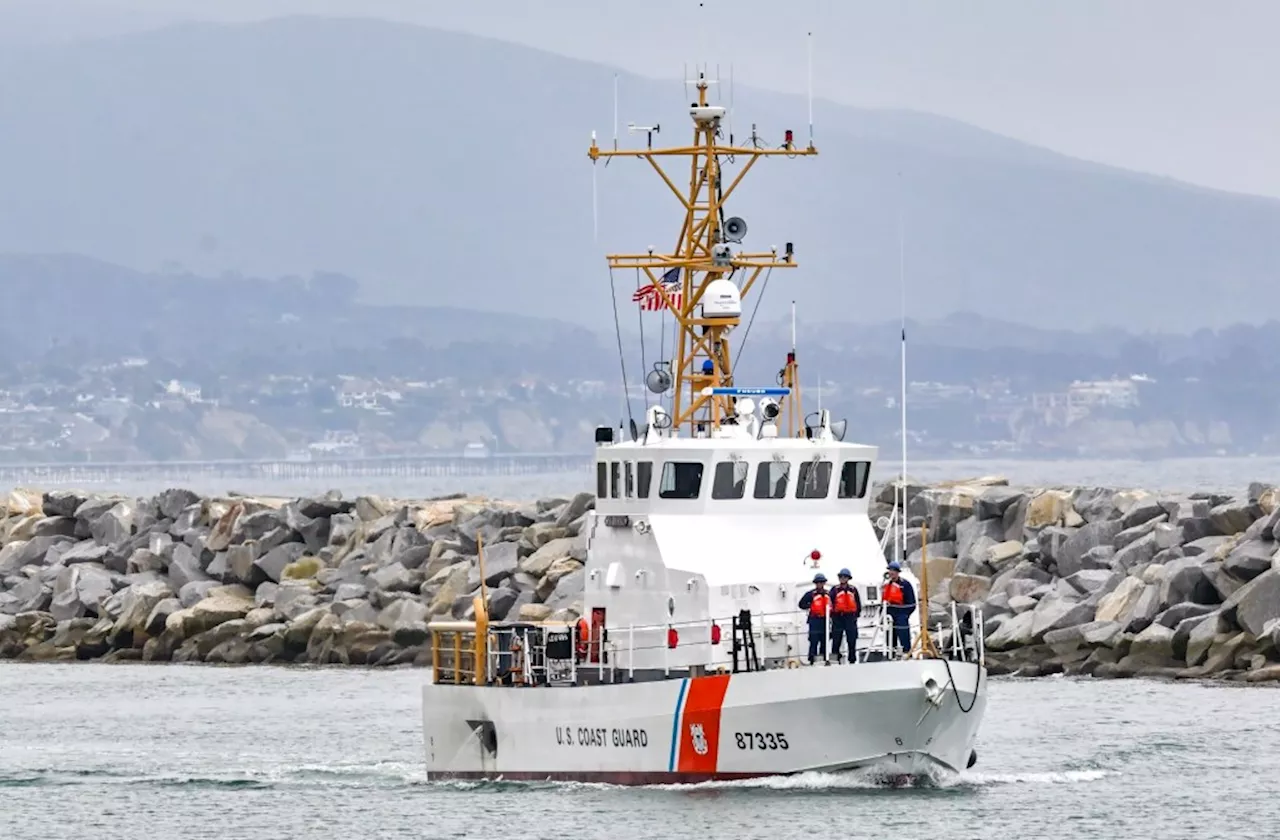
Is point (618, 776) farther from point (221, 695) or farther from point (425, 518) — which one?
point (425, 518)

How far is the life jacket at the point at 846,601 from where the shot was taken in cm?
2706

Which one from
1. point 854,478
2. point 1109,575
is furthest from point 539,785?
point 1109,575

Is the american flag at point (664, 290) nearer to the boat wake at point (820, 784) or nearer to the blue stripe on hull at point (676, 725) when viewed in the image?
the blue stripe on hull at point (676, 725)

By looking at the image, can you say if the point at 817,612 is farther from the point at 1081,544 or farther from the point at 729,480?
the point at 1081,544

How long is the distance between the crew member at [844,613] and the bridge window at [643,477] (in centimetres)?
309

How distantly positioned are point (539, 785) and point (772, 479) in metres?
4.21

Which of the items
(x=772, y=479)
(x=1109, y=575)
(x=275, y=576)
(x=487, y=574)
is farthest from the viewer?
(x=275, y=576)

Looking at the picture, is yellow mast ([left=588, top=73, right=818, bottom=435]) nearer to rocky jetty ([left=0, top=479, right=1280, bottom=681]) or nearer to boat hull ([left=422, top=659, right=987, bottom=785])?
boat hull ([left=422, top=659, right=987, bottom=785])

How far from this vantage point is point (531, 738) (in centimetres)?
2941

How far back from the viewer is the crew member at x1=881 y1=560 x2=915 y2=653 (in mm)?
27422

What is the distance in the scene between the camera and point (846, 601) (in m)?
27.1

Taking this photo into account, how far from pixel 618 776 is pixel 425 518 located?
27.8 metres

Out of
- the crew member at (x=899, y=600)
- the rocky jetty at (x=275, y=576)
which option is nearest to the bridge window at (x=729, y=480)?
the crew member at (x=899, y=600)

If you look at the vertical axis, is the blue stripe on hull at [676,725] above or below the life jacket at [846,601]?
below
